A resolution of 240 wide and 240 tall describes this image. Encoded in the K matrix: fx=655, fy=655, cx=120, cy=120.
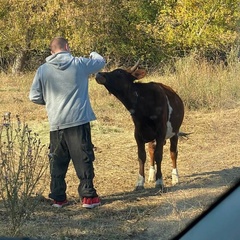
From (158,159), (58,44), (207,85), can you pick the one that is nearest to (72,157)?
(58,44)

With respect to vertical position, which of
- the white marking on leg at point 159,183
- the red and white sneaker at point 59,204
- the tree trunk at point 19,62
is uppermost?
the red and white sneaker at point 59,204

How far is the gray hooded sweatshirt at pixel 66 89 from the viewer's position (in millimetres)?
7125

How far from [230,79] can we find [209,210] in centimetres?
1337

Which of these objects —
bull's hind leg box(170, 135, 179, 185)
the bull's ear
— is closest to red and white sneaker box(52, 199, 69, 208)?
bull's hind leg box(170, 135, 179, 185)

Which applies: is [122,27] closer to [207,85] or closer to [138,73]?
[207,85]

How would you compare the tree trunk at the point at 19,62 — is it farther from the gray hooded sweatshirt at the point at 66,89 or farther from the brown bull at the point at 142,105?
the gray hooded sweatshirt at the point at 66,89

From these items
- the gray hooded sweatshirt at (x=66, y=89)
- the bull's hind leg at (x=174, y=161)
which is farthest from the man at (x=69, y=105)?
the bull's hind leg at (x=174, y=161)

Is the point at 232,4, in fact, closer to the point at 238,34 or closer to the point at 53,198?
the point at 238,34

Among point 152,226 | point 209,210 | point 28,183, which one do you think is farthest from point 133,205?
point 209,210

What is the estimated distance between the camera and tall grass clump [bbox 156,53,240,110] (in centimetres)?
1586

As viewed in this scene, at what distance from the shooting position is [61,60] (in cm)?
716

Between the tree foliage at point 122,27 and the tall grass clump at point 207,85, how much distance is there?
6.03 m

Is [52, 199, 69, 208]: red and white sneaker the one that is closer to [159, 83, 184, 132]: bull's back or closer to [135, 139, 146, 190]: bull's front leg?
[135, 139, 146, 190]: bull's front leg

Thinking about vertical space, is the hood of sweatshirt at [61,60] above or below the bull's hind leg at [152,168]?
above
